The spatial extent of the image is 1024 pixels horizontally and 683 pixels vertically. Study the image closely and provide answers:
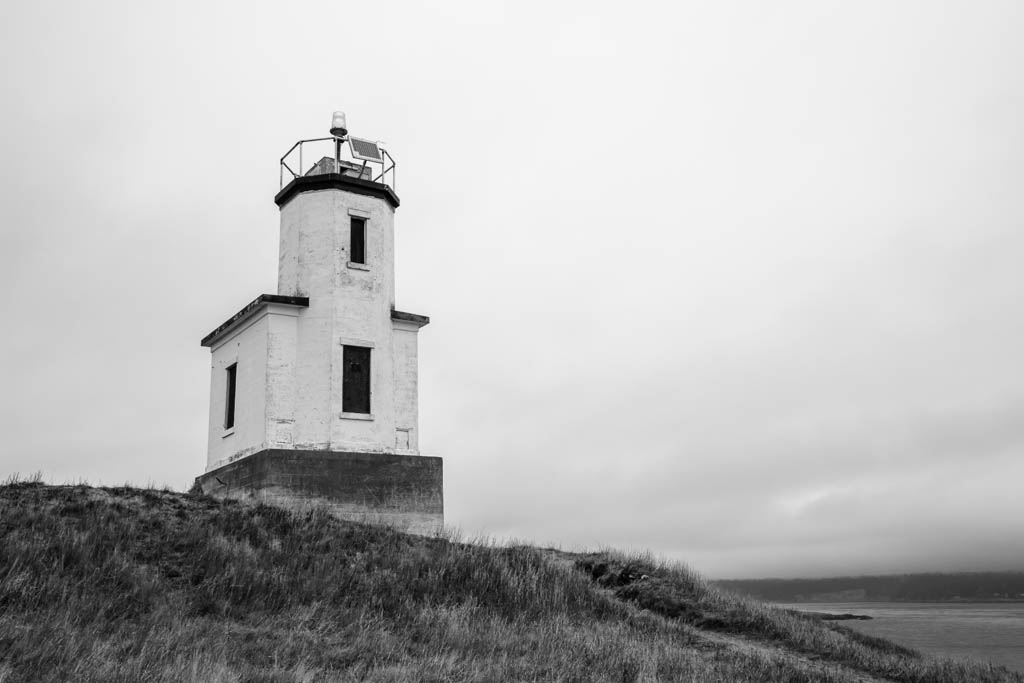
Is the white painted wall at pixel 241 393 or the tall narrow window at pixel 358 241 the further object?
the tall narrow window at pixel 358 241

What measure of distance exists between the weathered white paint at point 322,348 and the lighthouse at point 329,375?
0.08 ft

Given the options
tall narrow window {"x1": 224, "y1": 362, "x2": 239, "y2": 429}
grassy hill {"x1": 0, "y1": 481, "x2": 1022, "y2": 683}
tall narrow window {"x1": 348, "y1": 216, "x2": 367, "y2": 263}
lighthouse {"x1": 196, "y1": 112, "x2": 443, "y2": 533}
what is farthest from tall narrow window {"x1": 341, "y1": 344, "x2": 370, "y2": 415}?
grassy hill {"x1": 0, "y1": 481, "x2": 1022, "y2": 683}

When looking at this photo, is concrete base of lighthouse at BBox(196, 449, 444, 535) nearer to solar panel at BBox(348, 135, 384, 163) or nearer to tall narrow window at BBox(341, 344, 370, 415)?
tall narrow window at BBox(341, 344, 370, 415)

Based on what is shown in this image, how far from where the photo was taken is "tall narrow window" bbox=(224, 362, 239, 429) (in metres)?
19.5

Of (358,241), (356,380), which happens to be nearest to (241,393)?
(356,380)

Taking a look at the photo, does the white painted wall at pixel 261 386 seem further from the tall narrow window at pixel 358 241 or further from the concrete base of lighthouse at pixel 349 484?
the tall narrow window at pixel 358 241

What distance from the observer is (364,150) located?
20.5 meters

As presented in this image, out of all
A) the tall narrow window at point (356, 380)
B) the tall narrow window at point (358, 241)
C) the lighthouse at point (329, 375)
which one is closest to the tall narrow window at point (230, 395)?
the lighthouse at point (329, 375)

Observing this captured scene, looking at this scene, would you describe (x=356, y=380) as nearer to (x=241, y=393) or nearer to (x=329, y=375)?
(x=329, y=375)

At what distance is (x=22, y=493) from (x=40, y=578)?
4.93 metres

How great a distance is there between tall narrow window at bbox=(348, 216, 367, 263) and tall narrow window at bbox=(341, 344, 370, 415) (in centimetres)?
210

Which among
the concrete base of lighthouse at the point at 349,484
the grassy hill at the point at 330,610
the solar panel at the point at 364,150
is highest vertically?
the solar panel at the point at 364,150

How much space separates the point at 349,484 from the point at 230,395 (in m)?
4.29

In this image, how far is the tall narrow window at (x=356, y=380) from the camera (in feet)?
60.4
